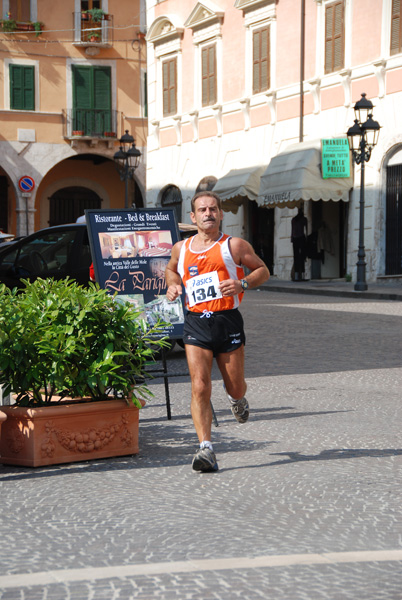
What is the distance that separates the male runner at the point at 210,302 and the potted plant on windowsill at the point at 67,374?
1.54 ft

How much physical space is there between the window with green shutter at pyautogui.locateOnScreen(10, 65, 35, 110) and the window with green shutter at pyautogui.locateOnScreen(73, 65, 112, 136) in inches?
65.3

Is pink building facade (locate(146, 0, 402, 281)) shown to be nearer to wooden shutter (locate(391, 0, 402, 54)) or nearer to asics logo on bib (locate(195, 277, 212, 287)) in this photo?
wooden shutter (locate(391, 0, 402, 54))

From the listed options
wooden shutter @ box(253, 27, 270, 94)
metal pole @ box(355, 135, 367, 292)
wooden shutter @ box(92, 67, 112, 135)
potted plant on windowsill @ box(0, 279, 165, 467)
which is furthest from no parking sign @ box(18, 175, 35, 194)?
potted plant on windowsill @ box(0, 279, 165, 467)

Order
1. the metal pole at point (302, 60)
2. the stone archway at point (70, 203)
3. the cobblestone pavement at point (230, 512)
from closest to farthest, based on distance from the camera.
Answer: the cobblestone pavement at point (230, 512)
the metal pole at point (302, 60)
the stone archway at point (70, 203)

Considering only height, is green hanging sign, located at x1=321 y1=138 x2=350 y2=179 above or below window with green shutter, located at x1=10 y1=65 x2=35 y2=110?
below

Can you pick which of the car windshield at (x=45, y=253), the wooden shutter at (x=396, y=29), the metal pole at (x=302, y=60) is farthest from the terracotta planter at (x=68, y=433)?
the metal pole at (x=302, y=60)

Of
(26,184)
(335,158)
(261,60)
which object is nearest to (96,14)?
(26,184)

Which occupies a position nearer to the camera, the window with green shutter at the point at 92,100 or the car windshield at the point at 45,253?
the car windshield at the point at 45,253

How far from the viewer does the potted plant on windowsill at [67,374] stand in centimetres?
709

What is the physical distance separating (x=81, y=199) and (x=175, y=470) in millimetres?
40493

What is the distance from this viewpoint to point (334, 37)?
29281 mm

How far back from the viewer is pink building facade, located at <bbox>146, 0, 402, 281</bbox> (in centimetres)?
2770

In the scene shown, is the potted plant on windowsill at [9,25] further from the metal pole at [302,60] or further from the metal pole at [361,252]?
the metal pole at [361,252]

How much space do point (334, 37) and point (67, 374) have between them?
927 inches
